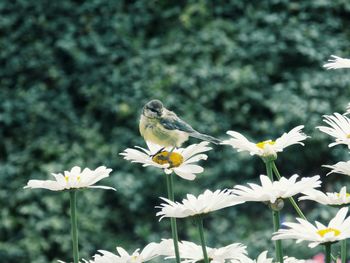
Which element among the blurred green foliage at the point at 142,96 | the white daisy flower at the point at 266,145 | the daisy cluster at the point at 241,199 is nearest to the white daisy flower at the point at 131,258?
the daisy cluster at the point at 241,199

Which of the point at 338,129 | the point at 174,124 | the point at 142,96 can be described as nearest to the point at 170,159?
the point at 338,129

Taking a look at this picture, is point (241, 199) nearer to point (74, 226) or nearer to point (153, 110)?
point (74, 226)

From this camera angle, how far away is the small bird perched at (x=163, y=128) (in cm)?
188

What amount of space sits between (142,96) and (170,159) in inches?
110

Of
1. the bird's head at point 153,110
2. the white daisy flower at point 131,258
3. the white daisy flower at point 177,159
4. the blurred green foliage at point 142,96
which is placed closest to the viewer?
the white daisy flower at point 131,258

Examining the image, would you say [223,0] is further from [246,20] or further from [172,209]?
[172,209]

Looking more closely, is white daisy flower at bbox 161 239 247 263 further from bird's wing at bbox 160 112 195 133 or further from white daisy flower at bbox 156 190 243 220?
bird's wing at bbox 160 112 195 133

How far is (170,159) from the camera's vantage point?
155 centimetres

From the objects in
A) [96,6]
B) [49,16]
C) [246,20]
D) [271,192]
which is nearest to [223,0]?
[246,20]

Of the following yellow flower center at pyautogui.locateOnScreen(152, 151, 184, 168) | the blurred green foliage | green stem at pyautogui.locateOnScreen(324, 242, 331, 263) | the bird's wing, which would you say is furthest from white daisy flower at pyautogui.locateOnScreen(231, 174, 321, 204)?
the blurred green foliage

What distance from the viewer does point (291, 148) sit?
4.25 metres

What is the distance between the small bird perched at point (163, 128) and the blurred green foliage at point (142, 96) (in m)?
1.86

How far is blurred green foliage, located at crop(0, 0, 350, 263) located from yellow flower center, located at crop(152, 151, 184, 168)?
7.30ft

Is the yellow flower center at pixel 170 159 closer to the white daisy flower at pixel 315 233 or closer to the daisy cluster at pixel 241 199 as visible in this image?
the daisy cluster at pixel 241 199
